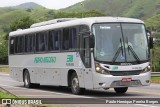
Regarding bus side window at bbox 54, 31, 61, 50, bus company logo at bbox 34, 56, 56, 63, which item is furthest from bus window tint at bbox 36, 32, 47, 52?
bus side window at bbox 54, 31, 61, 50

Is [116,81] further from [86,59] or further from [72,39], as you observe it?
[72,39]

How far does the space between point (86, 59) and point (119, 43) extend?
4.79 feet

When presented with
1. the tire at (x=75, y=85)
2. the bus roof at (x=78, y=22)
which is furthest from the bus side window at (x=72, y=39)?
the tire at (x=75, y=85)

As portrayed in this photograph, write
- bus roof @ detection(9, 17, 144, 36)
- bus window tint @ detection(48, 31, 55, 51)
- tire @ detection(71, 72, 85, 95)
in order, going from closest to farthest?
bus roof @ detection(9, 17, 144, 36), tire @ detection(71, 72, 85, 95), bus window tint @ detection(48, 31, 55, 51)

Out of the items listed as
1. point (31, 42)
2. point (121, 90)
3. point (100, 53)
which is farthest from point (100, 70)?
point (31, 42)

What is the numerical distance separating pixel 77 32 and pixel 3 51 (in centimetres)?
7954

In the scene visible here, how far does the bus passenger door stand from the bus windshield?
0.53 m

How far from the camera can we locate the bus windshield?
1862 cm

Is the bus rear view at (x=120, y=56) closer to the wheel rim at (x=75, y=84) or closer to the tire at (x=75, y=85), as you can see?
the tire at (x=75, y=85)

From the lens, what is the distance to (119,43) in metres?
18.8

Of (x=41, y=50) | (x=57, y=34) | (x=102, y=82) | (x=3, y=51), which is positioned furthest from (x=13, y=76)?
(x=3, y=51)

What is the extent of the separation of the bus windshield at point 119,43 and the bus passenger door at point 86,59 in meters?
0.53

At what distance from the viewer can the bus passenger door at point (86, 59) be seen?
62.1ft

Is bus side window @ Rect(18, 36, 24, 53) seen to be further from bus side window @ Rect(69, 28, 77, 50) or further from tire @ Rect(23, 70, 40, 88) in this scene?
bus side window @ Rect(69, 28, 77, 50)
